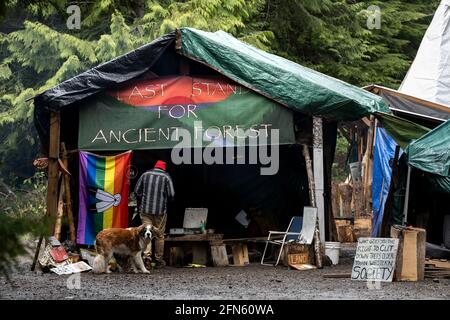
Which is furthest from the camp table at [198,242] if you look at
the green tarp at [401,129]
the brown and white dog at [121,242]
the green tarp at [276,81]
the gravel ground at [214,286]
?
the green tarp at [401,129]

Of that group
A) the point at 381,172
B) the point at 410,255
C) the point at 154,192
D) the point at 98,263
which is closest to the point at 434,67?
the point at 381,172

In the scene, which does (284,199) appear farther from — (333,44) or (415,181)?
(333,44)

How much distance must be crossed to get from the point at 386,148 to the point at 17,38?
43.0ft

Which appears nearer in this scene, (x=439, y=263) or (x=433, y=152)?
(x=433, y=152)

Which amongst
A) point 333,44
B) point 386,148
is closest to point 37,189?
point 333,44

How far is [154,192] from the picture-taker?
50.6 feet

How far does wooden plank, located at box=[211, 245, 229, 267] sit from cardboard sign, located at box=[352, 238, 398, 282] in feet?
11.1

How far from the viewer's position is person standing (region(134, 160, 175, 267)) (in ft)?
50.6

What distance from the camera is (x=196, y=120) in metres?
15.8

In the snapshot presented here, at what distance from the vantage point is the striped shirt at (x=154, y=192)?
15414 mm

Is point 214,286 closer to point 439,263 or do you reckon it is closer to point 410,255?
point 410,255

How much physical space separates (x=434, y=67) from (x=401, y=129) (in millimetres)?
7932

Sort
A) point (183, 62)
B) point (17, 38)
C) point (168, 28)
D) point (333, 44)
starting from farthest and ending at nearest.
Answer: point (333, 44) < point (17, 38) < point (168, 28) < point (183, 62)

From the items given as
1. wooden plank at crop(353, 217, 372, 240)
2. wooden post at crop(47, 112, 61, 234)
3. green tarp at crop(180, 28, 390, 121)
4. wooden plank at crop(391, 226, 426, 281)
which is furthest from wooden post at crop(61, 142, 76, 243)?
wooden plank at crop(353, 217, 372, 240)
